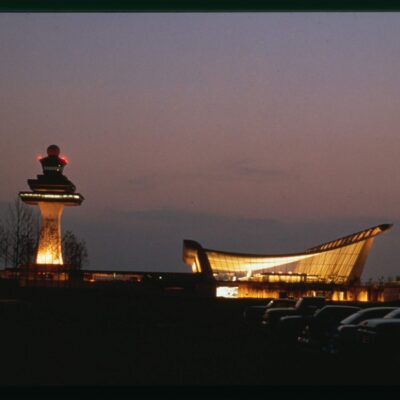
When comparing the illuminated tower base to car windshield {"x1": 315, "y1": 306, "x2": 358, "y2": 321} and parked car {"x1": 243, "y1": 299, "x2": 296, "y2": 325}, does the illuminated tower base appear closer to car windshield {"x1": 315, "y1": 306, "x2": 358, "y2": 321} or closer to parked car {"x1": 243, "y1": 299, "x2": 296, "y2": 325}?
parked car {"x1": 243, "y1": 299, "x2": 296, "y2": 325}

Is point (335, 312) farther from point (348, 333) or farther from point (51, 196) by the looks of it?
point (51, 196)

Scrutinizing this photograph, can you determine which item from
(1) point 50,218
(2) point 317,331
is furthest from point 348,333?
(1) point 50,218

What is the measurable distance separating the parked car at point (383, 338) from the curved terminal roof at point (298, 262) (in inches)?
2662

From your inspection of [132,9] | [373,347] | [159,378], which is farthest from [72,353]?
[132,9]

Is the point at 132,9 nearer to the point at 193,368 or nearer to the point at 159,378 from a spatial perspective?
the point at 159,378

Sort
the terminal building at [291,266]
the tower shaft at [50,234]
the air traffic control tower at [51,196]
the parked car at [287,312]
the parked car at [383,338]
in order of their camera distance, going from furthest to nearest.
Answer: the air traffic control tower at [51,196] < the tower shaft at [50,234] < the terminal building at [291,266] < the parked car at [287,312] < the parked car at [383,338]

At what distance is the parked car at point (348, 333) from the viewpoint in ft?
61.0

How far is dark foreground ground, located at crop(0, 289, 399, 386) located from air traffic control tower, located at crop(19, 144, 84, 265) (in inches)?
2349

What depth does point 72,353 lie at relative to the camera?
20766 mm

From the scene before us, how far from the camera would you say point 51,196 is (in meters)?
96.4

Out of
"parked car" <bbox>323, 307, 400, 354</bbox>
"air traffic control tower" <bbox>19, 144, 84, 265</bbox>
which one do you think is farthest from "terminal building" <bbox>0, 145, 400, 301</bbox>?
"parked car" <bbox>323, 307, 400, 354</bbox>

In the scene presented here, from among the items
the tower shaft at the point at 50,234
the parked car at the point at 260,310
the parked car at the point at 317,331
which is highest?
the tower shaft at the point at 50,234

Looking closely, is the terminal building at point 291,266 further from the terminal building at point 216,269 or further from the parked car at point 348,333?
the parked car at point 348,333

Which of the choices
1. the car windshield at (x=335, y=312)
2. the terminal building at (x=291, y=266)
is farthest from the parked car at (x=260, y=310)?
the terminal building at (x=291, y=266)
